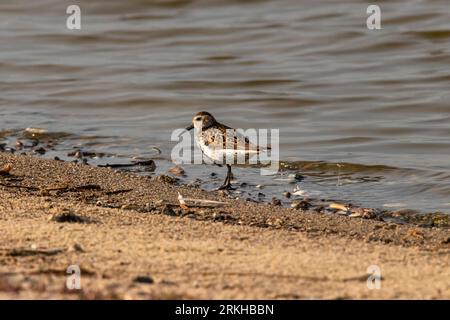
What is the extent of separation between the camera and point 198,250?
5711mm

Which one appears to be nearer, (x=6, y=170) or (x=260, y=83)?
(x=6, y=170)

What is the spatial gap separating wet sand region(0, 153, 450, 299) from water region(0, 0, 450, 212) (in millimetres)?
1896

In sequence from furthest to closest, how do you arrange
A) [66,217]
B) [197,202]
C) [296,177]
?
→ [296,177] → [197,202] → [66,217]

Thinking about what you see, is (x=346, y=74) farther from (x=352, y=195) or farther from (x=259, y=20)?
(x=352, y=195)

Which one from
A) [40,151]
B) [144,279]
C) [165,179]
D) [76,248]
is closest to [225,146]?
[165,179]

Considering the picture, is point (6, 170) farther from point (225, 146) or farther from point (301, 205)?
point (301, 205)

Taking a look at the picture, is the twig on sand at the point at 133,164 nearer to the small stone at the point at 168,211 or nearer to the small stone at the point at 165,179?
the small stone at the point at 165,179

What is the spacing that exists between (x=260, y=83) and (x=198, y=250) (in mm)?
9247

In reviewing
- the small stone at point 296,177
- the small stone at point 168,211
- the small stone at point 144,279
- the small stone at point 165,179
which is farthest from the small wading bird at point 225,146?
the small stone at point 144,279

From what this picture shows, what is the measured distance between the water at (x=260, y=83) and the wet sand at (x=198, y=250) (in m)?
1.90

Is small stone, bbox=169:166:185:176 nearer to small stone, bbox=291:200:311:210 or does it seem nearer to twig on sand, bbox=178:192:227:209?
small stone, bbox=291:200:311:210

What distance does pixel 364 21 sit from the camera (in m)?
17.8

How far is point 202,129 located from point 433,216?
258 centimetres
